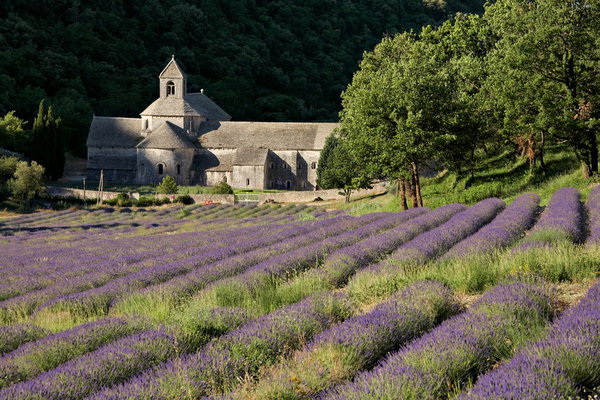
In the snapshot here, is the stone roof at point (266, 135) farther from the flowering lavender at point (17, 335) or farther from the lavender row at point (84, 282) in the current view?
the flowering lavender at point (17, 335)

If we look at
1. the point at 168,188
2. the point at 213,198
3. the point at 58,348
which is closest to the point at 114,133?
the point at 168,188

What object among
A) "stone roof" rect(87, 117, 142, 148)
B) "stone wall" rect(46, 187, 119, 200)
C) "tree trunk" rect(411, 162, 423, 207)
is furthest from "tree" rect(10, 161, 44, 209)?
"tree trunk" rect(411, 162, 423, 207)

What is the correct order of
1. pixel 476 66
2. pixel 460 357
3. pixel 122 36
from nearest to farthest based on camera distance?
pixel 460 357, pixel 476 66, pixel 122 36

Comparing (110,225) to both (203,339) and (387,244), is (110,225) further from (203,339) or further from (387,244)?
(203,339)

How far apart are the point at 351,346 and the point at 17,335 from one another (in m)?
4.44

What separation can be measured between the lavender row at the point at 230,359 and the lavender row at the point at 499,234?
465 centimetres

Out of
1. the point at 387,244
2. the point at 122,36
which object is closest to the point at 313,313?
the point at 387,244

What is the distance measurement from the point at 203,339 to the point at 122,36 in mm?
126982

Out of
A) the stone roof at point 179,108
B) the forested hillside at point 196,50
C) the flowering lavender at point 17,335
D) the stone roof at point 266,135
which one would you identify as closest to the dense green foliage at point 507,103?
the flowering lavender at point 17,335

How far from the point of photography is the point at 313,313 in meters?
7.15

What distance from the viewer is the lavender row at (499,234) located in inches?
447

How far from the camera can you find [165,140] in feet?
243

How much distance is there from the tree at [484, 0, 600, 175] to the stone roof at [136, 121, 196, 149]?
51118 mm

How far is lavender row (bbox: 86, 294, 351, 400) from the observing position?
5.00 metres
